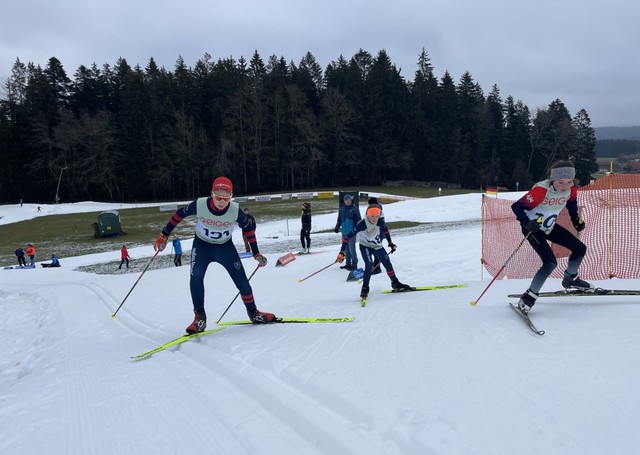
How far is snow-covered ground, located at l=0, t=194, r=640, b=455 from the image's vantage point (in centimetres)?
284

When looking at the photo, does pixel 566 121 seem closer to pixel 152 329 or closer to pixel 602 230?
pixel 602 230

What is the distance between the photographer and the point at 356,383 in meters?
3.61

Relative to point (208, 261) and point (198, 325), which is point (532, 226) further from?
point (198, 325)

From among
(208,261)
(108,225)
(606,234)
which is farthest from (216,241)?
(108,225)

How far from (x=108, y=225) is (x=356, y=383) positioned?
32.0 metres

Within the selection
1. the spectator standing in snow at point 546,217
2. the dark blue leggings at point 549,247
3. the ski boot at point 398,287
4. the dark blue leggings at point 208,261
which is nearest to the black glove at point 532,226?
the spectator standing in snow at point 546,217

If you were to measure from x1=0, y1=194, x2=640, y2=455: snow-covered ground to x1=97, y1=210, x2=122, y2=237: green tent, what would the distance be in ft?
85.8

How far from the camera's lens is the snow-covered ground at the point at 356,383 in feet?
9.31

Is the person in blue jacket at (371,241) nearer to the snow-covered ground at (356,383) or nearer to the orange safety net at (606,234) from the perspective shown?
the snow-covered ground at (356,383)

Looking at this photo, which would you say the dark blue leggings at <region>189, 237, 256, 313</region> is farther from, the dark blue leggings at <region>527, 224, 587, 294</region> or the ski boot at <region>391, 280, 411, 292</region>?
the dark blue leggings at <region>527, 224, 587, 294</region>

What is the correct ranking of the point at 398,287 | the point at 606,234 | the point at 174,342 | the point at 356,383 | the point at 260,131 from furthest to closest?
the point at 260,131 → the point at 398,287 → the point at 606,234 → the point at 174,342 → the point at 356,383

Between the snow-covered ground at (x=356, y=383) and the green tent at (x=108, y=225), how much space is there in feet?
85.8

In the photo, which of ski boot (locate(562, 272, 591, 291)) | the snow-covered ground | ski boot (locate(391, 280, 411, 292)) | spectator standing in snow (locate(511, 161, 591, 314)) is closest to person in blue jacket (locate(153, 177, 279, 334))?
the snow-covered ground

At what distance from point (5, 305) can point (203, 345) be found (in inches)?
371
